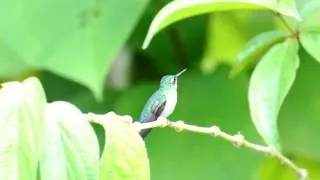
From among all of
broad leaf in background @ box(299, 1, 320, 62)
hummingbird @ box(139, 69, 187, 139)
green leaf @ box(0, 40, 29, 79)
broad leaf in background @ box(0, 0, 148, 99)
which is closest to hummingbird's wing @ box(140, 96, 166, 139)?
hummingbird @ box(139, 69, 187, 139)

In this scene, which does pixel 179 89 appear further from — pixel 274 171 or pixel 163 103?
pixel 163 103

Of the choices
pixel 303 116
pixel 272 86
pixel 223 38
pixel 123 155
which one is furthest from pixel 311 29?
pixel 223 38

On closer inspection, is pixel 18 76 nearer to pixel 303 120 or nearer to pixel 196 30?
pixel 196 30

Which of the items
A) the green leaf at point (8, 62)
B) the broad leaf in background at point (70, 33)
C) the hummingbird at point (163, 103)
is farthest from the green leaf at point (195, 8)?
the green leaf at point (8, 62)

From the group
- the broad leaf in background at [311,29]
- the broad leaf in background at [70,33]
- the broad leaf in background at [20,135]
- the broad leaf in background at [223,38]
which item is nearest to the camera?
the broad leaf in background at [20,135]

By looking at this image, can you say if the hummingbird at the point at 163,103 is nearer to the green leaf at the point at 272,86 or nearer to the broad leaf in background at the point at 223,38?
the green leaf at the point at 272,86

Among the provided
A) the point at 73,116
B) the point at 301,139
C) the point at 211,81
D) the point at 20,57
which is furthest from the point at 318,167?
the point at 73,116

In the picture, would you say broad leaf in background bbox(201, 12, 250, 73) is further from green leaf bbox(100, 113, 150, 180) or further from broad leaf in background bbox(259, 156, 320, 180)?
green leaf bbox(100, 113, 150, 180)
